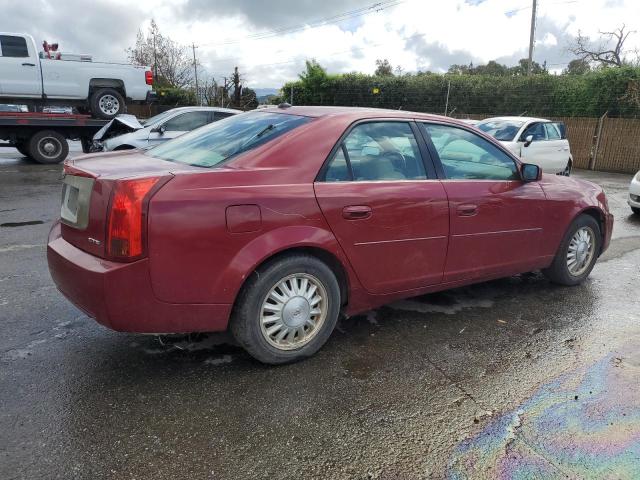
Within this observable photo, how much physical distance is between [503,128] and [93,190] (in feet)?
36.0

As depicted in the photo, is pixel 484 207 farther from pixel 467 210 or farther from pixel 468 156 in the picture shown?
pixel 468 156

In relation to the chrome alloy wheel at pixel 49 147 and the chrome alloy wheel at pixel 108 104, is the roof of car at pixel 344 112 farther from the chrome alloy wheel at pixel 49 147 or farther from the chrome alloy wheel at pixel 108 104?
the chrome alloy wheel at pixel 108 104

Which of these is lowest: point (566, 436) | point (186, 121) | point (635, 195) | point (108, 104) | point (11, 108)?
point (566, 436)

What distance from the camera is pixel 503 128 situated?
39.5 ft

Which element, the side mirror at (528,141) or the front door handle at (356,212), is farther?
the side mirror at (528,141)

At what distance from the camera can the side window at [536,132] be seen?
11756 millimetres

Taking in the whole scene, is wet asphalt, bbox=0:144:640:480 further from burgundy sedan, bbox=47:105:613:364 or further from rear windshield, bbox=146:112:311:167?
rear windshield, bbox=146:112:311:167

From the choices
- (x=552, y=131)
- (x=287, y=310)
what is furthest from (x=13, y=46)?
(x=552, y=131)

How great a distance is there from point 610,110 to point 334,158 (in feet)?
62.8

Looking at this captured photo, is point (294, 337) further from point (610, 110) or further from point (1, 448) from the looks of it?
point (610, 110)

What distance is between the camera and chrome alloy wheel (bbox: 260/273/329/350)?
312 cm

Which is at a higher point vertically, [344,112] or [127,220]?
[344,112]

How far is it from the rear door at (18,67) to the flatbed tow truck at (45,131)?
1.19 metres

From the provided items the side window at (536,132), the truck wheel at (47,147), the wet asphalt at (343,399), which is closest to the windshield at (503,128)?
the side window at (536,132)
